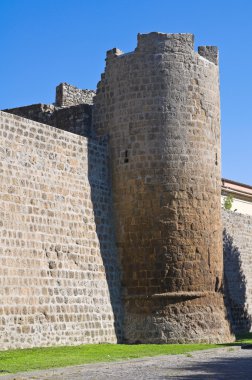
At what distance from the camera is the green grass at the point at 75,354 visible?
11.2m

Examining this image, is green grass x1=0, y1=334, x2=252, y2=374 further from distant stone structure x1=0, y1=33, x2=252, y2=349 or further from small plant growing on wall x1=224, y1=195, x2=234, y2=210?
small plant growing on wall x1=224, y1=195, x2=234, y2=210

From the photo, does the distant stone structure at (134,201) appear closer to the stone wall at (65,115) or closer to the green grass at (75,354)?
the stone wall at (65,115)

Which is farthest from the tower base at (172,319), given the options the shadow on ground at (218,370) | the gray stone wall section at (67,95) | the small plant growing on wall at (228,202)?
the small plant growing on wall at (228,202)

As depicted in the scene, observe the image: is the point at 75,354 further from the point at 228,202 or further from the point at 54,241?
the point at 228,202

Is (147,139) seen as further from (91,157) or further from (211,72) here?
(211,72)

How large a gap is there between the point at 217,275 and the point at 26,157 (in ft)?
17.8

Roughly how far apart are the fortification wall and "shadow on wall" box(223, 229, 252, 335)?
19.8 feet

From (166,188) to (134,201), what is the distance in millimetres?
789

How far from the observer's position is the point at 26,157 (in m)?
15.4

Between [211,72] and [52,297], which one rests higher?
[211,72]

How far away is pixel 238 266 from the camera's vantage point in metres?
23.5

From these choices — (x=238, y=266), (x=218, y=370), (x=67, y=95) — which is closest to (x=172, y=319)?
(x=218, y=370)

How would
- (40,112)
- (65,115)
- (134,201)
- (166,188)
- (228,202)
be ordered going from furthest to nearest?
(228,202) → (40,112) → (65,115) → (134,201) → (166,188)

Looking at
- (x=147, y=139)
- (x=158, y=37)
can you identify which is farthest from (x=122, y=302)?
(x=158, y=37)
